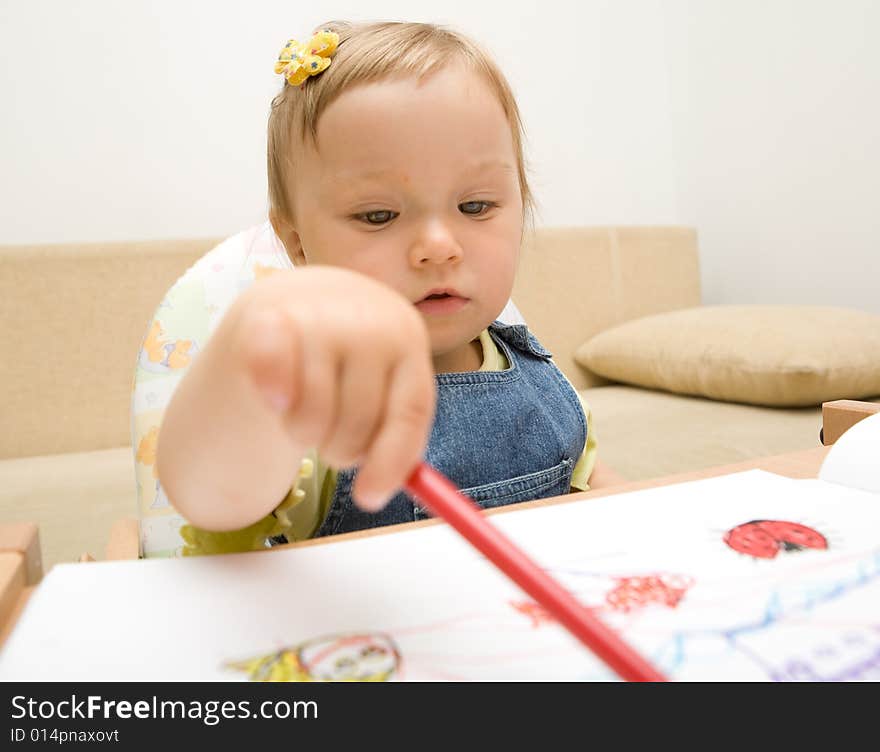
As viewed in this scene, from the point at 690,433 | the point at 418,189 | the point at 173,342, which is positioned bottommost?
the point at 690,433

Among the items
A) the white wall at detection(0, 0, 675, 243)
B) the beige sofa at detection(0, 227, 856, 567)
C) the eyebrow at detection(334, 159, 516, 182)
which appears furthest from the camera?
the white wall at detection(0, 0, 675, 243)

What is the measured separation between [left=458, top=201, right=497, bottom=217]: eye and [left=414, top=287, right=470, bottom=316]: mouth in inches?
2.1

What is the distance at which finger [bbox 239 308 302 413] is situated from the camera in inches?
9.4

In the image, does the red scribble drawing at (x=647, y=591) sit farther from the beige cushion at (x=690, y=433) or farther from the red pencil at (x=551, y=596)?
the beige cushion at (x=690, y=433)

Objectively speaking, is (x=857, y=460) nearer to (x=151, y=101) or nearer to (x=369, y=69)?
(x=369, y=69)

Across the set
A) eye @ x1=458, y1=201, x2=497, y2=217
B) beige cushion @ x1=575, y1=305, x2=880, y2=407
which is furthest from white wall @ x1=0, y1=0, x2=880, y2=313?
eye @ x1=458, y1=201, x2=497, y2=217

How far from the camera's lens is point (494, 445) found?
0.60 meters

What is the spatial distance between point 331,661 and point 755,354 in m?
1.26

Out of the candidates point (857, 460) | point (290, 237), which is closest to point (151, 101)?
point (290, 237)

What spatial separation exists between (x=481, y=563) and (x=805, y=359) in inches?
44.9

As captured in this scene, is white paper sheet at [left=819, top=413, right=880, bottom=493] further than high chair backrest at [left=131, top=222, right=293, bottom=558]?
No

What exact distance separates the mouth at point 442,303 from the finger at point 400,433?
29cm

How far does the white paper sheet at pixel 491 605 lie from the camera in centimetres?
27

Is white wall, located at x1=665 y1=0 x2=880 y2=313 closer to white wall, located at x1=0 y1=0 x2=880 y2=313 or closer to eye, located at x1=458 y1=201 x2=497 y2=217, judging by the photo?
white wall, located at x1=0 y1=0 x2=880 y2=313
